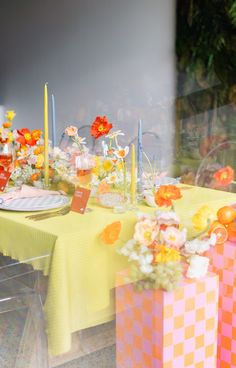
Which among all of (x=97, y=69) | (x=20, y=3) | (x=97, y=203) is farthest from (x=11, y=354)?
(x=20, y=3)

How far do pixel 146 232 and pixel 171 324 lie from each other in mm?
262

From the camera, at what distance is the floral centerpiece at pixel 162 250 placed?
140cm

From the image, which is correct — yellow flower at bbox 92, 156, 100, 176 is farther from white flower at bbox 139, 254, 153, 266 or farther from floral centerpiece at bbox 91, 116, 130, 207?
white flower at bbox 139, 254, 153, 266

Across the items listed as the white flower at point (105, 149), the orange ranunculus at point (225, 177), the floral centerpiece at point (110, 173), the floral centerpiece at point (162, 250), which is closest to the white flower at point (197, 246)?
the floral centerpiece at point (162, 250)

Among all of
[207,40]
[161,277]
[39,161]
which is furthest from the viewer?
[207,40]

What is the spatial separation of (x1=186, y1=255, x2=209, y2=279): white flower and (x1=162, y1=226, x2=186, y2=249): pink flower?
68 millimetres

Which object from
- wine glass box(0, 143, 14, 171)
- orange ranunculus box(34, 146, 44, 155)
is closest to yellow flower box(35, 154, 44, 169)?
orange ranunculus box(34, 146, 44, 155)

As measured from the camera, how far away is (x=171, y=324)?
4.49 feet

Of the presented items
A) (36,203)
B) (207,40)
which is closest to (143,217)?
(36,203)

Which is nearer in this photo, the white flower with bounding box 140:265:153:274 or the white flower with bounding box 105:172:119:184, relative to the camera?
the white flower with bounding box 140:265:153:274

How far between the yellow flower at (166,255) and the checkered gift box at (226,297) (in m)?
0.18

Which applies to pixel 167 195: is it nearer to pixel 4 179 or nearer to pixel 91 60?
pixel 4 179

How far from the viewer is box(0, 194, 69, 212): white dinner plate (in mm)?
1702

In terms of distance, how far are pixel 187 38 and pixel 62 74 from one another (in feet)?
5.20
